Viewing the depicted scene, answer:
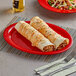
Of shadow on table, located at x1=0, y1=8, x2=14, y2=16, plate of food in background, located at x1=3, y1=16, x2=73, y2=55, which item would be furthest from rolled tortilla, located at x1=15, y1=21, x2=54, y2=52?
shadow on table, located at x1=0, y1=8, x2=14, y2=16

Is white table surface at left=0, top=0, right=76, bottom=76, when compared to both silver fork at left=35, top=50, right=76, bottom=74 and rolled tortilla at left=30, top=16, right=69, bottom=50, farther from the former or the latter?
rolled tortilla at left=30, top=16, right=69, bottom=50

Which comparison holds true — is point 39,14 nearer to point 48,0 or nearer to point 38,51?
point 48,0

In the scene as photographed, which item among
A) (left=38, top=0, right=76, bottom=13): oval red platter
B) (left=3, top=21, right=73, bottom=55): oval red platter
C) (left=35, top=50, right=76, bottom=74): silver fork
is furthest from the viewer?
(left=38, top=0, right=76, bottom=13): oval red platter

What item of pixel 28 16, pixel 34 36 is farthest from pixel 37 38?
pixel 28 16

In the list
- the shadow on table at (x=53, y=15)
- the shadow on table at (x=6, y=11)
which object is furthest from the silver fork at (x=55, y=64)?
the shadow on table at (x=6, y=11)

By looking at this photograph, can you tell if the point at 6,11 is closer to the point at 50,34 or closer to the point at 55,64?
the point at 50,34

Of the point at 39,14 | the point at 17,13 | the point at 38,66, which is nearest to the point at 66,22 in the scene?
the point at 39,14
